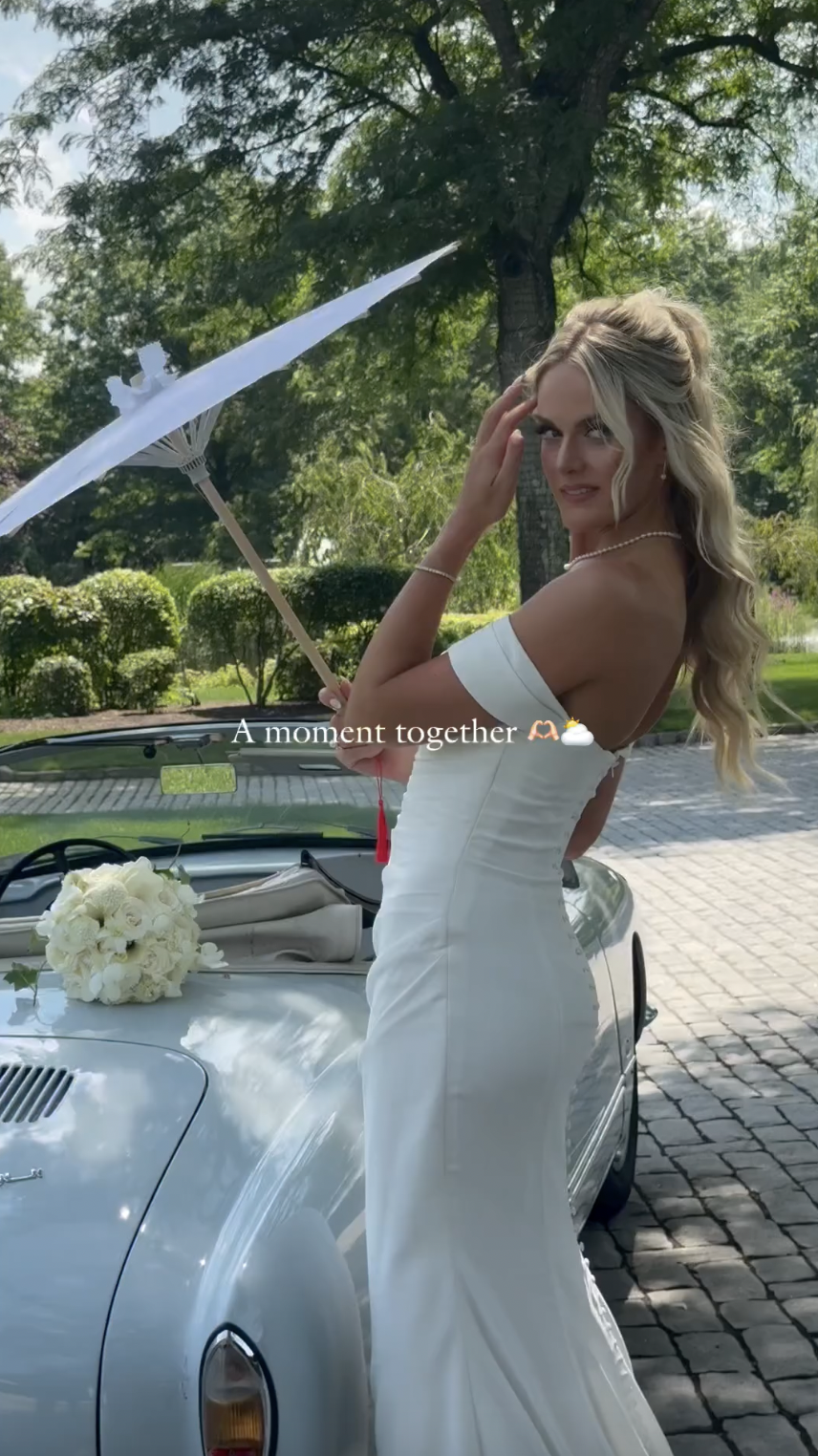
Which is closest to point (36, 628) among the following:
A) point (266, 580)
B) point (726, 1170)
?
point (726, 1170)

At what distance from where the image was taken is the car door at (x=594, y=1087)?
10.7 ft

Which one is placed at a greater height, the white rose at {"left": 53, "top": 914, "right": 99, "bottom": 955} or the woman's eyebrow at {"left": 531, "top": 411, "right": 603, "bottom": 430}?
the woman's eyebrow at {"left": 531, "top": 411, "right": 603, "bottom": 430}

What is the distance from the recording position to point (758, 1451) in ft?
10.7

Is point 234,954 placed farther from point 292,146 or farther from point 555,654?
point 292,146

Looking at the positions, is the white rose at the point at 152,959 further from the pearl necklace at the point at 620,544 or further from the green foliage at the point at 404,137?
the green foliage at the point at 404,137

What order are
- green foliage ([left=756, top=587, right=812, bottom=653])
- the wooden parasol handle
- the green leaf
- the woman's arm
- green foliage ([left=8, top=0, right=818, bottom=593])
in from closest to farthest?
the wooden parasol handle, the woman's arm, the green leaf, green foliage ([left=8, top=0, right=818, bottom=593]), green foliage ([left=756, top=587, right=812, bottom=653])

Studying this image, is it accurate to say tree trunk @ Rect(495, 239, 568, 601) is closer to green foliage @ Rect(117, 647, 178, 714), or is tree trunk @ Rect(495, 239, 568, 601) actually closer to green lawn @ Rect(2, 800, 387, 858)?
green foliage @ Rect(117, 647, 178, 714)

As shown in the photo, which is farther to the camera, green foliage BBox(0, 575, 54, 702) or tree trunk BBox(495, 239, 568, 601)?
green foliage BBox(0, 575, 54, 702)

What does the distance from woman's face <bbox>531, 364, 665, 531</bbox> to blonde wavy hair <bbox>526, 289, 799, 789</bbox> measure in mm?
24

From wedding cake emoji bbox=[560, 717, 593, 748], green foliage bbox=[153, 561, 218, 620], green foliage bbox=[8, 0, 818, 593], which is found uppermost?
green foliage bbox=[8, 0, 818, 593]

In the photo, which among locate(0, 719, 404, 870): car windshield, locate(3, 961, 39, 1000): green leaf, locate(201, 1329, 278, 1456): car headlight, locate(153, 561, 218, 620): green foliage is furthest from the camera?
locate(153, 561, 218, 620): green foliage

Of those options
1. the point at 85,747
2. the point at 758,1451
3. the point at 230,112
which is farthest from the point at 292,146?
the point at 758,1451

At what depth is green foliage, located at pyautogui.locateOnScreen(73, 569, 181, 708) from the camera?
21188 mm

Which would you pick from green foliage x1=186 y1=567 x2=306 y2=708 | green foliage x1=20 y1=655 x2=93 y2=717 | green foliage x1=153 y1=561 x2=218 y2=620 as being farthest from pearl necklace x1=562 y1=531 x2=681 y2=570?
green foliage x1=153 y1=561 x2=218 y2=620
